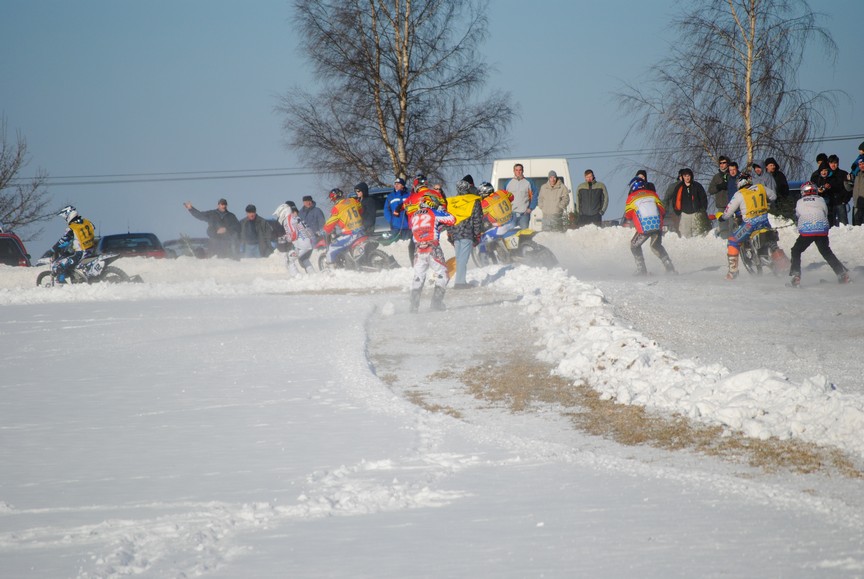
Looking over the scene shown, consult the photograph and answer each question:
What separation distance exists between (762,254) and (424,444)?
11238 millimetres

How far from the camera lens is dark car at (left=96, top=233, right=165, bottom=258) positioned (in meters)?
28.2

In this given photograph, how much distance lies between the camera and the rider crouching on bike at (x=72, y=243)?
2011 centimetres

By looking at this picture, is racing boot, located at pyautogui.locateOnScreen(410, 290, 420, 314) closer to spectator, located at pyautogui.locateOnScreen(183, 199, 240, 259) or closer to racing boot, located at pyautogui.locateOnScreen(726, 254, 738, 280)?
racing boot, located at pyautogui.locateOnScreen(726, 254, 738, 280)

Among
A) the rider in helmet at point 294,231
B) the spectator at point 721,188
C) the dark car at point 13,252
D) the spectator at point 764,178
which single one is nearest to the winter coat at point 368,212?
the rider in helmet at point 294,231

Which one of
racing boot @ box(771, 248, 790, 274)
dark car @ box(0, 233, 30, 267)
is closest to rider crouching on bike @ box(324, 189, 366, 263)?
racing boot @ box(771, 248, 790, 274)

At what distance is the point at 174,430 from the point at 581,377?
3.49m

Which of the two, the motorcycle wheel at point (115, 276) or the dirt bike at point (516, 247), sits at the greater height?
the dirt bike at point (516, 247)

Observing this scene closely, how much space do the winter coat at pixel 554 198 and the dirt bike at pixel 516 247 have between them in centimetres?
619

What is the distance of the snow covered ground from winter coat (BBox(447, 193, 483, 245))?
1.32m

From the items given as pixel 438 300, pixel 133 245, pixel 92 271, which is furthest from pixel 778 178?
pixel 133 245

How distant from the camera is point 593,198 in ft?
77.6

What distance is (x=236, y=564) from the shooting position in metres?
4.66

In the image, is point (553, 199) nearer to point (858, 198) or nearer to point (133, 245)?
point (858, 198)

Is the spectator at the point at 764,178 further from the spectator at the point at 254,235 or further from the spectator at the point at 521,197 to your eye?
the spectator at the point at 254,235
